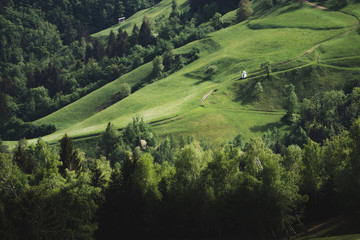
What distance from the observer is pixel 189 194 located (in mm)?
61281

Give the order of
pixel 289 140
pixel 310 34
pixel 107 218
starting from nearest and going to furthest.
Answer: pixel 107 218, pixel 289 140, pixel 310 34

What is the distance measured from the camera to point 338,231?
5453cm

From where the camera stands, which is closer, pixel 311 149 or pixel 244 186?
pixel 244 186

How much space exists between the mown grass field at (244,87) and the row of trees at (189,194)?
2928 inches

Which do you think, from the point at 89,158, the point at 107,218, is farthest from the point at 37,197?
the point at 89,158

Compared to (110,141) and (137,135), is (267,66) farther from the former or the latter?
(110,141)

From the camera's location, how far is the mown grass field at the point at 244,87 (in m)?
147

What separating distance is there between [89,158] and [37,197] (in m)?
82.3

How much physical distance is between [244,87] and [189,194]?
11082 cm

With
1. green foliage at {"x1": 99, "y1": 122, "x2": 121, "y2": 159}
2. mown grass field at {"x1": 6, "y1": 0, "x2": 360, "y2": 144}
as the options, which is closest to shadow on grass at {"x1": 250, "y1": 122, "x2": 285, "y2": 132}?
mown grass field at {"x1": 6, "y1": 0, "x2": 360, "y2": 144}

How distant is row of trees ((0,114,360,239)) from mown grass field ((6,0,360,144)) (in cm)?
7438

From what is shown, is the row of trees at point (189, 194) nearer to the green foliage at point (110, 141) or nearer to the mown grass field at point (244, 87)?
the green foliage at point (110, 141)

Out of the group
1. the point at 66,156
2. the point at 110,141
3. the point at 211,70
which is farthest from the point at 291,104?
the point at 66,156

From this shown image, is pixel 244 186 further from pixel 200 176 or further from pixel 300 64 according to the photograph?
pixel 300 64
